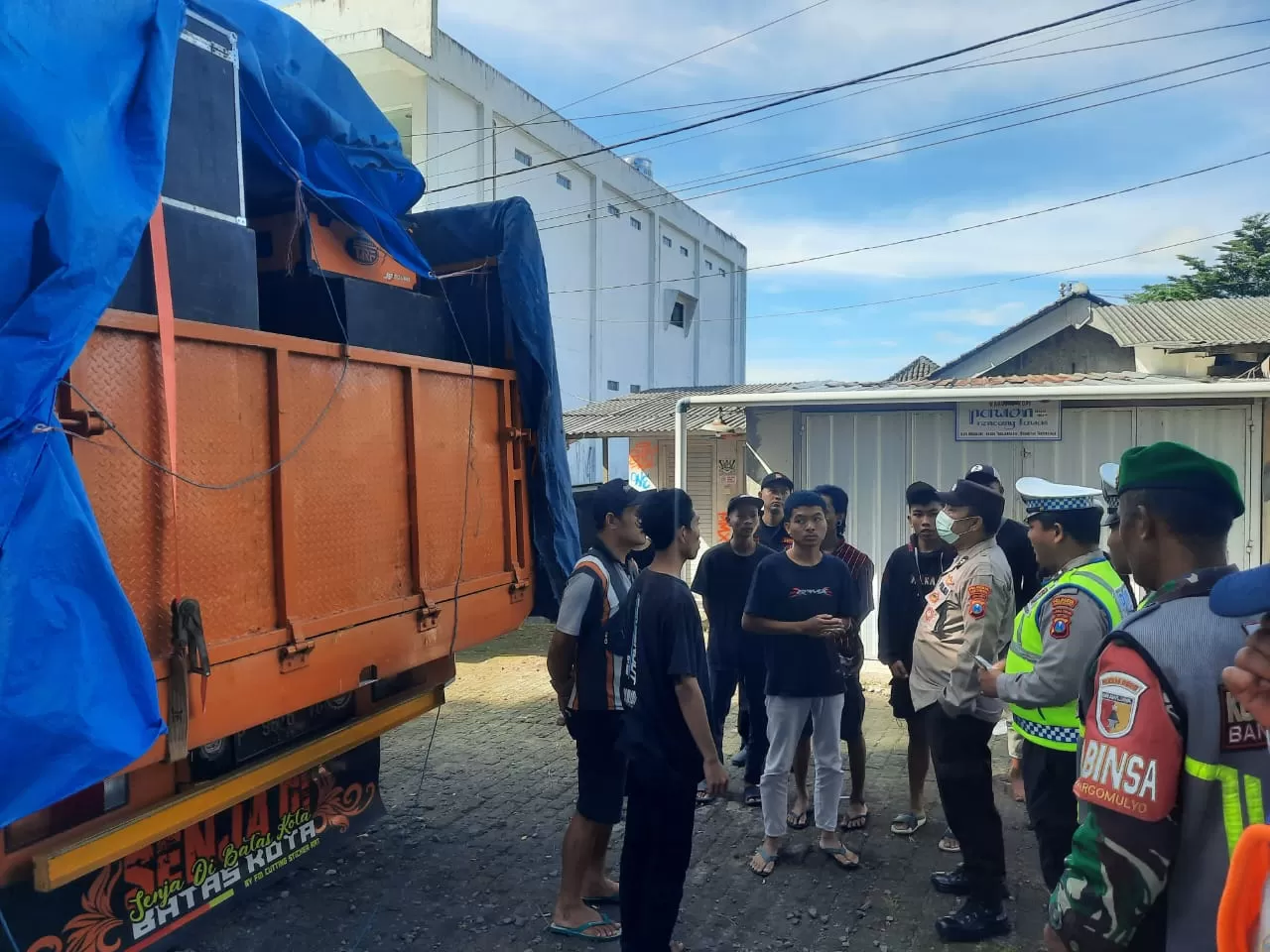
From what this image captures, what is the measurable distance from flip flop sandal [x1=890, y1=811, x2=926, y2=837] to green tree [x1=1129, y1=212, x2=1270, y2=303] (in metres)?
23.6

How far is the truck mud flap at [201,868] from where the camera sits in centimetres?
276

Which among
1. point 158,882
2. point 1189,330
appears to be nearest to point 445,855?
point 158,882

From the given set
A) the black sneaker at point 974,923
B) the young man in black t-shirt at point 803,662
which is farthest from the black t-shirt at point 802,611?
the black sneaker at point 974,923

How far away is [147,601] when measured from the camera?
2.43 metres

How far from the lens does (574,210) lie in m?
22.5

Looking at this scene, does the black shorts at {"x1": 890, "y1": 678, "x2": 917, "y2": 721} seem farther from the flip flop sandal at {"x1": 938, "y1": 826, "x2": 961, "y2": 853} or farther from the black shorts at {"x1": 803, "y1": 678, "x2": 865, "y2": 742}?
the flip flop sandal at {"x1": 938, "y1": 826, "x2": 961, "y2": 853}

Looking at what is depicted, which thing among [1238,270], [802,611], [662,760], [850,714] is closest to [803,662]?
[802,611]

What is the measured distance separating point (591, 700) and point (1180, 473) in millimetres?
2415

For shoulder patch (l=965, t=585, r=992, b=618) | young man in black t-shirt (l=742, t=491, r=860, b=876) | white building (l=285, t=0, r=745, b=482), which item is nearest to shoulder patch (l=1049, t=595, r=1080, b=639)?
shoulder patch (l=965, t=585, r=992, b=618)

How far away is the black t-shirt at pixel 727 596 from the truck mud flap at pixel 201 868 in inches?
81.3

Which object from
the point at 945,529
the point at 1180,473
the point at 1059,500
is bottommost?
the point at 945,529

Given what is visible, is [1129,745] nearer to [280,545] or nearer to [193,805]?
[280,545]

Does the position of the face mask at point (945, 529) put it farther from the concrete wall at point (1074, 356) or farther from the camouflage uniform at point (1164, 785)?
the concrete wall at point (1074, 356)

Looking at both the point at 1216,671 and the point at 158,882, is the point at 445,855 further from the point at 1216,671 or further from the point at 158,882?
the point at 1216,671
